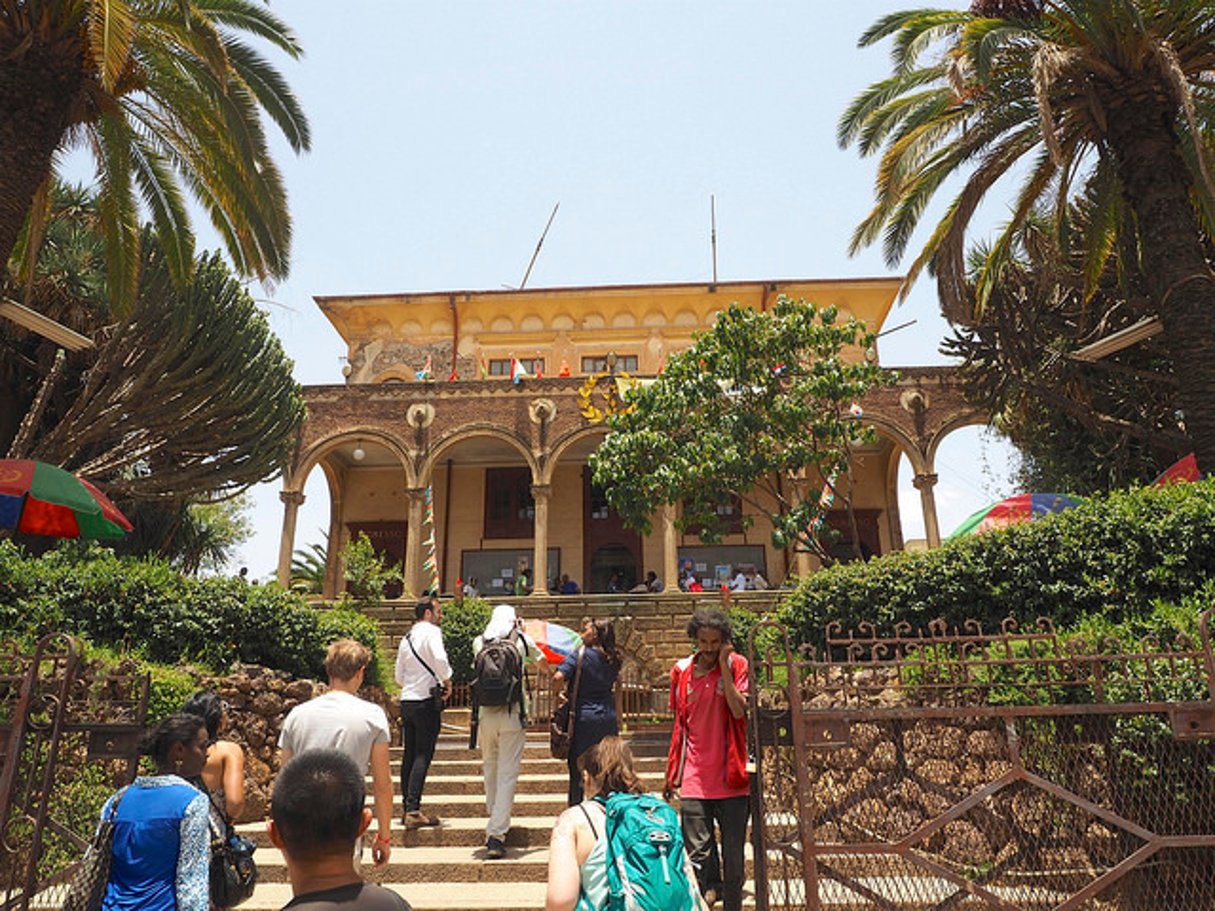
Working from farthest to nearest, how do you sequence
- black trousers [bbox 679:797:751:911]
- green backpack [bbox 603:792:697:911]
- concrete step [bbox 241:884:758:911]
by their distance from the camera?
1. concrete step [bbox 241:884:758:911]
2. black trousers [bbox 679:797:751:911]
3. green backpack [bbox 603:792:697:911]

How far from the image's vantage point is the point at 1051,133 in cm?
812

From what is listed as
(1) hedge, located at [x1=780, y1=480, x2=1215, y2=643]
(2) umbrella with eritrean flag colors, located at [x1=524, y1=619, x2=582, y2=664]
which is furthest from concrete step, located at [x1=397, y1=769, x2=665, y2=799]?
(1) hedge, located at [x1=780, y1=480, x2=1215, y2=643]

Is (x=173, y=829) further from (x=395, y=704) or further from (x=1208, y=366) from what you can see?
(x=1208, y=366)

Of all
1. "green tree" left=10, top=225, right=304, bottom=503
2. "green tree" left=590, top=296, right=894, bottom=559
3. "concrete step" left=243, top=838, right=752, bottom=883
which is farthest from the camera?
"green tree" left=10, top=225, right=304, bottom=503

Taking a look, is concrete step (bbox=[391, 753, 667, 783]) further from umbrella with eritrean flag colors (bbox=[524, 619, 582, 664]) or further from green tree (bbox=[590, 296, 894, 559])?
green tree (bbox=[590, 296, 894, 559])

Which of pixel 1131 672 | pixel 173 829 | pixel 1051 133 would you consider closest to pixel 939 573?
pixel 1131 672

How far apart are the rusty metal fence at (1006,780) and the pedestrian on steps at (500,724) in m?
1.77

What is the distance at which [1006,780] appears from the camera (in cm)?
352

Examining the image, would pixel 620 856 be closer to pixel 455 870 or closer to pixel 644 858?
pixel 644 858

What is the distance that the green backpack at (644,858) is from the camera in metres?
2.60

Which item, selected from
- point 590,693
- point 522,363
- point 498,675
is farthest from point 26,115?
point 522,363

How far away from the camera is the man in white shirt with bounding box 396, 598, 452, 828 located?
6.31m

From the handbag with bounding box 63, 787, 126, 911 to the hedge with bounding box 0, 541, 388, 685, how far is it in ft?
20.5

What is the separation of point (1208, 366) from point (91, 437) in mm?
15709
